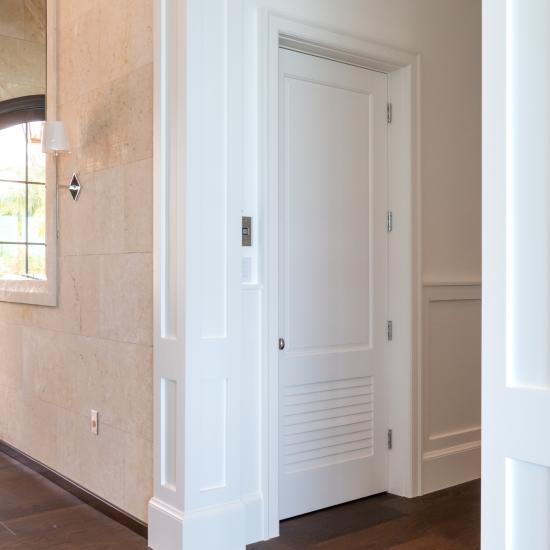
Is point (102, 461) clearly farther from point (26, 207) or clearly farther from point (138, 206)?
point (26, 207)

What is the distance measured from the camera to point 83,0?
341 cm

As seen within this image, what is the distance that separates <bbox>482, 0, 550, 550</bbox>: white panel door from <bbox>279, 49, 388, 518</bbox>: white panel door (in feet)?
5.91

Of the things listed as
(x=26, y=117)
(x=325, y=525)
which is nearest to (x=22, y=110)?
(x=26, y=117)

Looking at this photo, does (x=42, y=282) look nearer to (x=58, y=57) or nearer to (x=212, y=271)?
(x=58, y=57)

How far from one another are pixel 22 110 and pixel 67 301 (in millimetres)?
1341

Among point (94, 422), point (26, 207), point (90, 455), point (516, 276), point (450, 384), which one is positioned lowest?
point (90, 455)

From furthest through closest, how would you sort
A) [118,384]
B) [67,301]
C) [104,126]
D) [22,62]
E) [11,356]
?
[11,356]
[22,62]
[67,301]
[104,126]
[118,384]

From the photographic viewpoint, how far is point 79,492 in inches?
134

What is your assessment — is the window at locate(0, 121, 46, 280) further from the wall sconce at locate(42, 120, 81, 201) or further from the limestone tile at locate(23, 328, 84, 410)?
the wall sconce at locate(42, 120, 81, 201)

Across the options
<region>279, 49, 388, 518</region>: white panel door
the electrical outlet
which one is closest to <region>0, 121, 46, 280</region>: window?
the electrical outlet

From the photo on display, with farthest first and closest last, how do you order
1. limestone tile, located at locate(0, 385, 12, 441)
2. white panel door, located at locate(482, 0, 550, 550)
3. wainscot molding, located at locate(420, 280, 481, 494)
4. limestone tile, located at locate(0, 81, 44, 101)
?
limestone tile, located at locate(0, 385, 12, 441)
limestone tile, located at locate(0, 81, 44, 101)
wainscot molding, located at locate(420, 280, 481, 494)
white panel door, located at locate(482, 0, 550, 550)

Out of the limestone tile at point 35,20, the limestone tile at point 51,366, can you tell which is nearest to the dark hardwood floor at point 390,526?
the limestone tile at point 51,366

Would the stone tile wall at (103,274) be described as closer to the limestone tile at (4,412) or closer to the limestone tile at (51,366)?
the limestone tile at (51,366)

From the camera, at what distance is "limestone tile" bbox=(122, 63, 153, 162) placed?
289 cm
